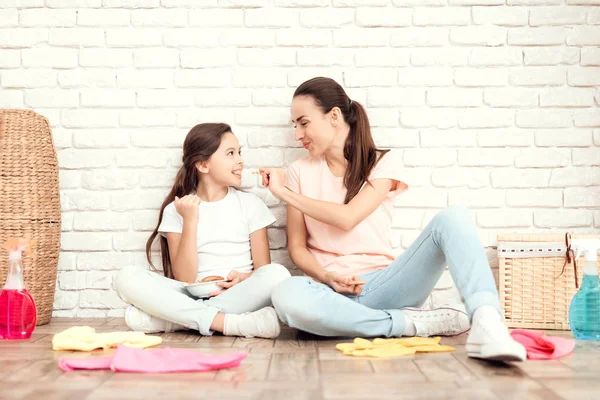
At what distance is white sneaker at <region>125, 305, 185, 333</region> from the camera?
2.34m

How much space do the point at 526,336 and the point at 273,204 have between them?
1.15 metres

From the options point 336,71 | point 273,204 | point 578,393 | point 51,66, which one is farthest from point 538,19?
point 51,66

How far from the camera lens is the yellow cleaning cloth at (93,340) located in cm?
197

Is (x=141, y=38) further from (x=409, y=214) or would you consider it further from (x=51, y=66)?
(x=409, y=214)

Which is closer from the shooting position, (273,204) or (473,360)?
(473,360)

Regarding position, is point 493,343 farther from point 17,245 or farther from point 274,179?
point 17,245

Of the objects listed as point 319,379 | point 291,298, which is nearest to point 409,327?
point 291,298

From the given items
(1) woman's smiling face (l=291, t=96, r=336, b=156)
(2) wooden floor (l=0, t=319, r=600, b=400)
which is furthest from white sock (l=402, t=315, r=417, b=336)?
(1) woman's smiling face (l=291, t=96, r=336, b=156)

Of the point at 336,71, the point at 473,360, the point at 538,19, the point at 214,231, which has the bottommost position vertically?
the point at 473,360

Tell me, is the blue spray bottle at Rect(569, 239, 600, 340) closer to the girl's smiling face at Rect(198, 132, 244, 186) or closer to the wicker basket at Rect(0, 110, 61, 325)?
the girl's smiling face at Rect(198, 132, 244, 186)

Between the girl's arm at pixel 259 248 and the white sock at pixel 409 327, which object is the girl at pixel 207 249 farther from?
the white sock at pixel 409 327

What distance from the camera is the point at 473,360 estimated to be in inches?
71.1

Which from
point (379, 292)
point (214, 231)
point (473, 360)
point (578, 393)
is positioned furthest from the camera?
point (214, 231)

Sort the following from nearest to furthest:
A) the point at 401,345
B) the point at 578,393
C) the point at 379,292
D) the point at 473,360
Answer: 1. the point at 578,393
2. the point at 473,360
3. the point at 401,345
4. the point at 379,292
